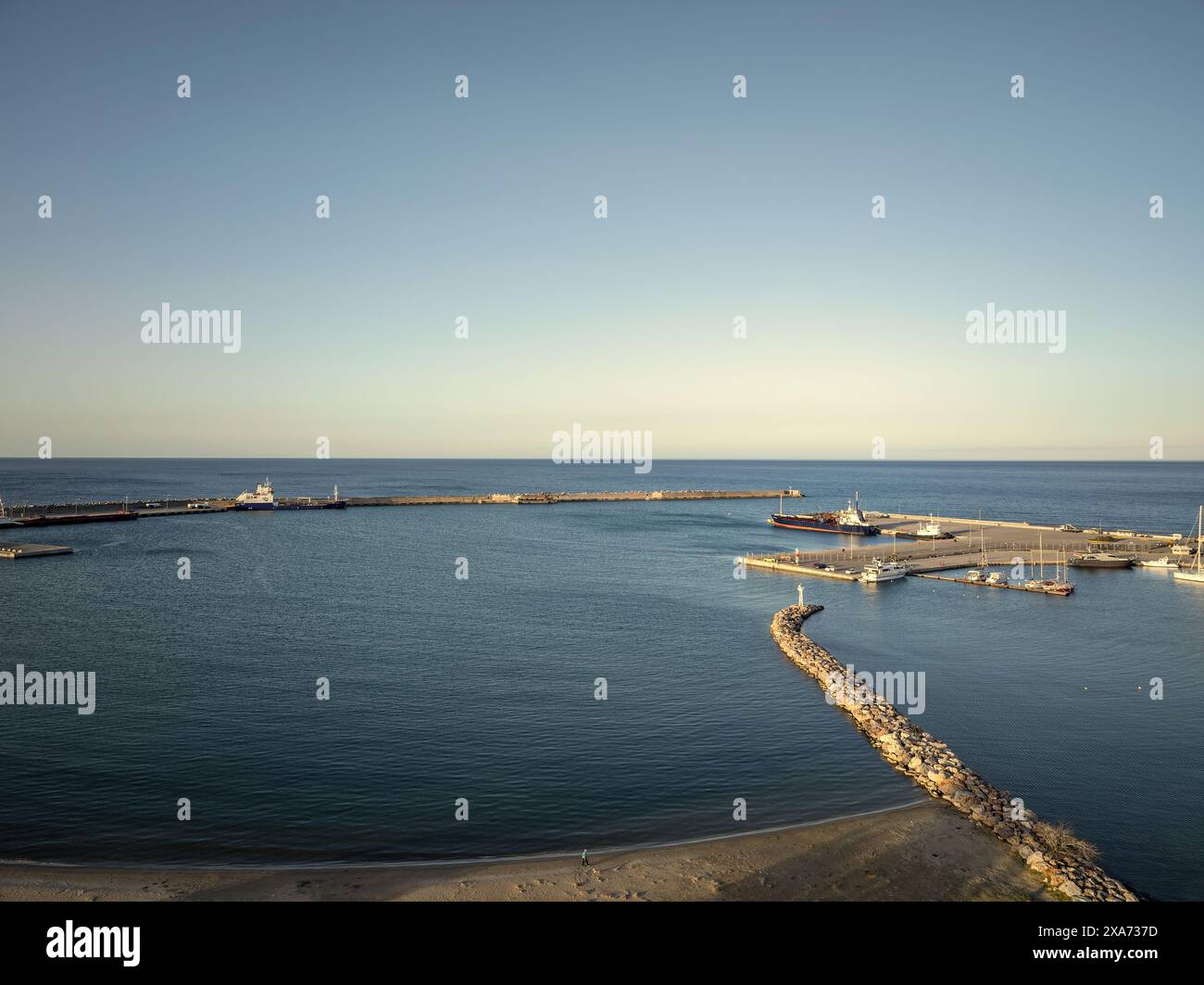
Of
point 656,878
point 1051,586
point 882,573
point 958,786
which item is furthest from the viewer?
point 882,573

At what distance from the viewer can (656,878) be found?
19.7 meters

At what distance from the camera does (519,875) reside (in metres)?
19.9

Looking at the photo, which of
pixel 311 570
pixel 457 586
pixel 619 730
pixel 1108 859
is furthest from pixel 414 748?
pixel 311 570

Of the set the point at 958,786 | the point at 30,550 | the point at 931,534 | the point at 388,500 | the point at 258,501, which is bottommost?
the point at 958,786

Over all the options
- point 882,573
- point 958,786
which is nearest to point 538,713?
point 958,786

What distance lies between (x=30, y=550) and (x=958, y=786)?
92.2 metres

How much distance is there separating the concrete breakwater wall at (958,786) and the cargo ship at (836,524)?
236ft

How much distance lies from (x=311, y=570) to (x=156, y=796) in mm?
52057

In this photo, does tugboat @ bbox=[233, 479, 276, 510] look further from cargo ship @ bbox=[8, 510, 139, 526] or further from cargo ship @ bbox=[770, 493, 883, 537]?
cargo ship @ bbox=[770, 493, 883, 537]

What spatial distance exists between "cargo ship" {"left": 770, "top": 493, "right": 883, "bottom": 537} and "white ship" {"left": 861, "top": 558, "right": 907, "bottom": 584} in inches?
1498

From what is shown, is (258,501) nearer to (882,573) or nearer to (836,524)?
(836,524)

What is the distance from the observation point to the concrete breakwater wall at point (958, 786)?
63.5ft

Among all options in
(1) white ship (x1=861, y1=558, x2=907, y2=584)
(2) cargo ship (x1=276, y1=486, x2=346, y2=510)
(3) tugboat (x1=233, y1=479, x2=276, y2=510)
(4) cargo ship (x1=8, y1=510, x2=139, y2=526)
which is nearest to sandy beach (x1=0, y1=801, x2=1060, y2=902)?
(1) white ship (x1=861, y1=558, x2=907, y2=584)
